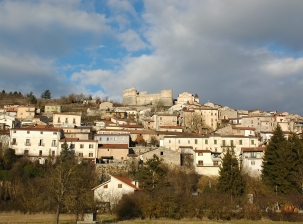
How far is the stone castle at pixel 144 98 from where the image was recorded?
4847 inches

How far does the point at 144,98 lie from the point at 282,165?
84242mm

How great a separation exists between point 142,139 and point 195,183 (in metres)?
20.6

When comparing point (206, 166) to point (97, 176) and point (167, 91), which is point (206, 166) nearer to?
point (97, 176)

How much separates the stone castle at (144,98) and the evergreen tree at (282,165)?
75.0 metres

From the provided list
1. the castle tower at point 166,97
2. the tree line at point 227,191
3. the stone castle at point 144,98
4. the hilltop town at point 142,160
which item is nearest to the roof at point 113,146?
the hilltop town at point 142,160

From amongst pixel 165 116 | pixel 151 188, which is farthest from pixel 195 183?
pixel 165 116

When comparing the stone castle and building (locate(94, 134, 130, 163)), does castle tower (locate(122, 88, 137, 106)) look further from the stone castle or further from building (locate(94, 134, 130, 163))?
building (locate(94, 134, 130, 163))

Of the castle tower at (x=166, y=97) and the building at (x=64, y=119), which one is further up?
the castle tower at (x=166, y=97)

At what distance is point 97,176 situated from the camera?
50.3m

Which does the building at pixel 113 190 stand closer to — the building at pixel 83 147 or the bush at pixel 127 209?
the bush at pixel 127 209

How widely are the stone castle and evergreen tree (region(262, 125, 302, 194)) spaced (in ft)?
A: 246

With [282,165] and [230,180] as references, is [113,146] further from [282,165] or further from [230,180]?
[282,165]

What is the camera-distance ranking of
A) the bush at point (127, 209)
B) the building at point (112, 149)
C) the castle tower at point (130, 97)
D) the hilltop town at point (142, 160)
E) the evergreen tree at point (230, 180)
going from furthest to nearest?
the castle tower at point (130, 97)
the building at point (112, 149)
the evergreen tree at point (230, 180)
the hilltop town at point (142, 160)
the bush at point (127, 209)

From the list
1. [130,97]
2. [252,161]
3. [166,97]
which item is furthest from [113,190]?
[130,97]
